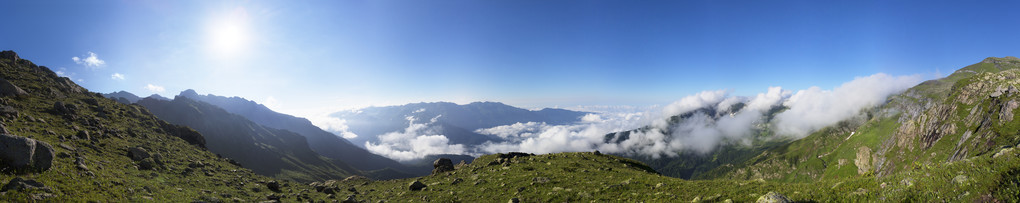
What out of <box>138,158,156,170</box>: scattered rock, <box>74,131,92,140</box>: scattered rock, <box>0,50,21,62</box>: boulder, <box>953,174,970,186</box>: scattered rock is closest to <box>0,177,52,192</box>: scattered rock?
<box>138,158,156,170</box>: scattered rock

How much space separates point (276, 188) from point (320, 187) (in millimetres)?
4904

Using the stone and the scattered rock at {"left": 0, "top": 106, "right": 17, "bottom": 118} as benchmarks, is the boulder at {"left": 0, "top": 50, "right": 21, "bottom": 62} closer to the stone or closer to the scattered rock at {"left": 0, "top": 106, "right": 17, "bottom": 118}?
the scattered rock at {"left": 0, "top": 106, "right": 17, "bottom": 118}

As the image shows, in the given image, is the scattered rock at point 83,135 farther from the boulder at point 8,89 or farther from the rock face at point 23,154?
the rock face at point 23,154

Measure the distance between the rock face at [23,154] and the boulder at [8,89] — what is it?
33.1m

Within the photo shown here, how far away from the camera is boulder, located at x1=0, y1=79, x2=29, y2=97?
38625 mm

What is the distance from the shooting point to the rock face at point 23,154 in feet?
64.0

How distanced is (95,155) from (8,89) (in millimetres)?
24768

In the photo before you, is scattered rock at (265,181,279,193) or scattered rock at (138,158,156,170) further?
scattered rock at (265,181,279,193)

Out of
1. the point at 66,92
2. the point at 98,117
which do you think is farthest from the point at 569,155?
the point at 66,92

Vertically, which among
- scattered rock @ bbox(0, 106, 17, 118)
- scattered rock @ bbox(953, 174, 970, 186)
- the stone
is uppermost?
scattered rock @ bbox(0, 106, 17, 118)

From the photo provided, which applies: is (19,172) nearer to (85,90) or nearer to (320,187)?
(320,187)

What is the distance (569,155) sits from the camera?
5859 centimetres

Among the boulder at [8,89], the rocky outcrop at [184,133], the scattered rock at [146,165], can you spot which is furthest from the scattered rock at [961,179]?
the rocky outcrop at [184,133]

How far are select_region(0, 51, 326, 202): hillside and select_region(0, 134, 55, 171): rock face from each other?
1.9 inches
